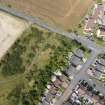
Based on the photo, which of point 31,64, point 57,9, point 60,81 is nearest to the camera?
point 60,81

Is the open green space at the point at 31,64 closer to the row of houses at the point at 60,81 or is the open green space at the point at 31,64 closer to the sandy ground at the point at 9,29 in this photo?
the row of houses at the point at 60,81

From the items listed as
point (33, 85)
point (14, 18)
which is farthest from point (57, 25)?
point (33, 85)

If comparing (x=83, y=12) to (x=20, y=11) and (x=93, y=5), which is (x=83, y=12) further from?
(x=20, y=11)

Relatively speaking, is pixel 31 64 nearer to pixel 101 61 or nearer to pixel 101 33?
pixel 101 61

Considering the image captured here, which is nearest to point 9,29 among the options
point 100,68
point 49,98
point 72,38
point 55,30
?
point 55,30

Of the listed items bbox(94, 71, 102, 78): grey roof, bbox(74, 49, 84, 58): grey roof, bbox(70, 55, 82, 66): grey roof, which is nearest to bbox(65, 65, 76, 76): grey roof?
bbox(70, 55, 82, 66): grey roof

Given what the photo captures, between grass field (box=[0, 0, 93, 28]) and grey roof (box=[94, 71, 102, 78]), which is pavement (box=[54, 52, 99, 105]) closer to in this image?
grey roof (box=[94, 71, 102, 78])
